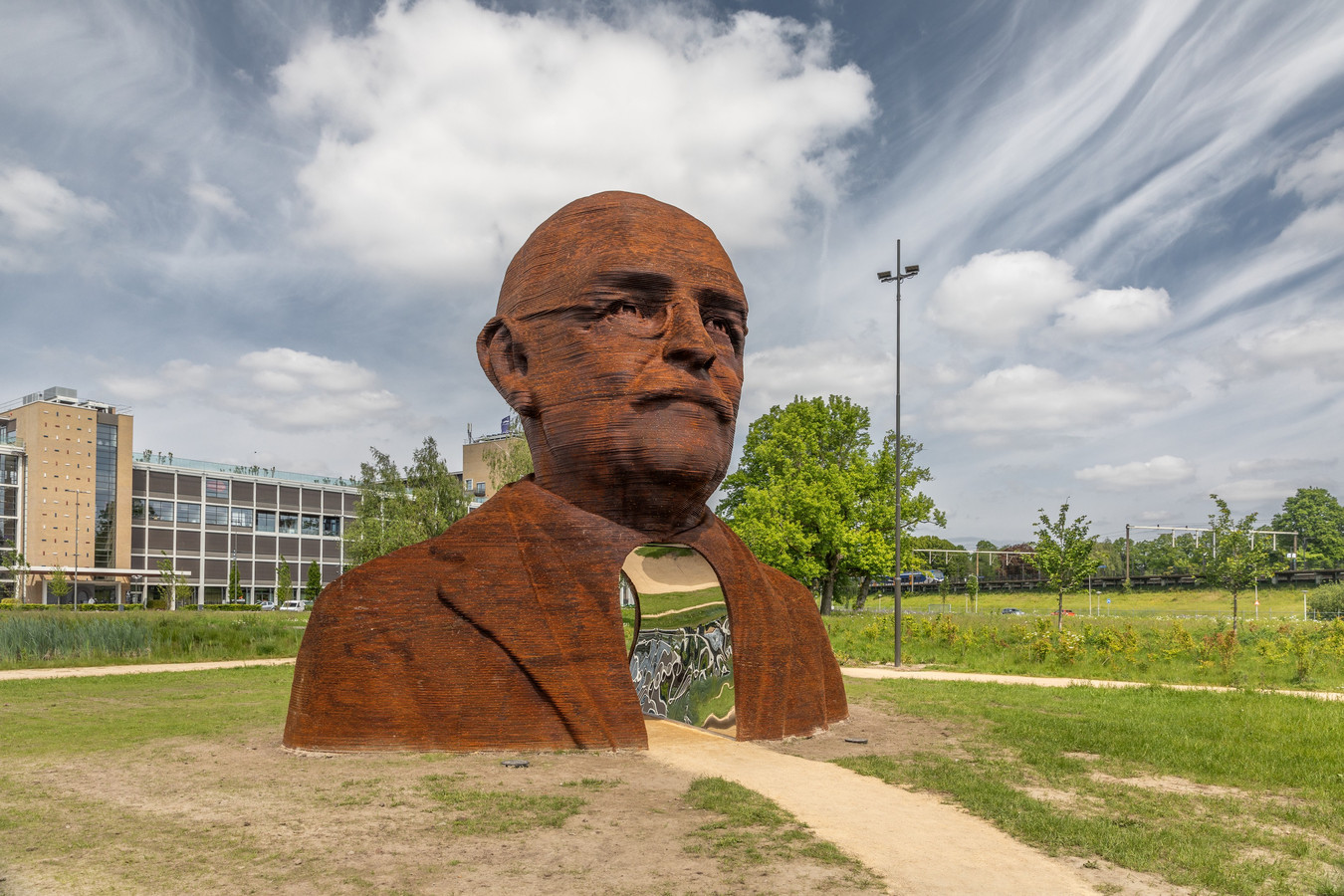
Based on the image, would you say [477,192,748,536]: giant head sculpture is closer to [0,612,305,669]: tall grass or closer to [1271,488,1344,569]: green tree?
[0,612,305,669]: tall grass

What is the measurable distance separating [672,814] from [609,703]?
2.89 meters

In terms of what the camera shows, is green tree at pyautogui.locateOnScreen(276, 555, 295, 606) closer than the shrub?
No

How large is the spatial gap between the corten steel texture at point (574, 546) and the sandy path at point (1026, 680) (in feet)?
29.7

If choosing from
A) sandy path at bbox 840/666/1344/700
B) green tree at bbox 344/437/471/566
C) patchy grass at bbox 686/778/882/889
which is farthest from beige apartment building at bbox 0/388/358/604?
patchy grass at bbox 686/778/882/889

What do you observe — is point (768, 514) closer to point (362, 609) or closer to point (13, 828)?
point (362, 609)

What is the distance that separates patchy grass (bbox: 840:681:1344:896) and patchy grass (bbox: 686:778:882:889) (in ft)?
5.82

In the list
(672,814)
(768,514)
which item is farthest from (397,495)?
(672,814)

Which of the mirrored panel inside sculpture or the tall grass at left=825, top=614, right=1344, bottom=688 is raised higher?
the mirrored panel inside sculpture

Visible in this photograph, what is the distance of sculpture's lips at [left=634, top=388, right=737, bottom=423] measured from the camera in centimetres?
1091

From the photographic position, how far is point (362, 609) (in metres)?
10.4

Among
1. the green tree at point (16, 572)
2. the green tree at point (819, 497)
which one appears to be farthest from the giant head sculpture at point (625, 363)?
the green tree at point (16, 572)

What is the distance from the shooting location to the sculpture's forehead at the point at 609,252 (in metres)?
11.2

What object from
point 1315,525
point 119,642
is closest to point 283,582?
point 119,642

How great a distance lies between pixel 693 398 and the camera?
36.5 feet
